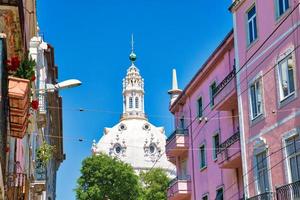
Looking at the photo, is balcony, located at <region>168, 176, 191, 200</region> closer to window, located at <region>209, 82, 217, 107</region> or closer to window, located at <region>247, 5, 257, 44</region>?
window, located at <region>209, 82, 217, 107</region>

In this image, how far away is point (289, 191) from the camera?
2230 centimetres

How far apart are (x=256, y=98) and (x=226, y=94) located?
295cm

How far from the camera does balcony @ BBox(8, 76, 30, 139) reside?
13.4 metres

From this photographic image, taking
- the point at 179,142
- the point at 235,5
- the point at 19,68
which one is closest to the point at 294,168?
the point at 235,5

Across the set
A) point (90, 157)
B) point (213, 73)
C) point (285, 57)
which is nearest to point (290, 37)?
point (285, 57)

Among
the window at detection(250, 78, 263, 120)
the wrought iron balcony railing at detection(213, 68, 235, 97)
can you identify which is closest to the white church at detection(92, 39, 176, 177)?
the wrought iron balcony railing at detection(213, 68, 235, 97)

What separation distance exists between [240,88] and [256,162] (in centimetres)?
330

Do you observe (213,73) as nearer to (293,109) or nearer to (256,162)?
(256,162)

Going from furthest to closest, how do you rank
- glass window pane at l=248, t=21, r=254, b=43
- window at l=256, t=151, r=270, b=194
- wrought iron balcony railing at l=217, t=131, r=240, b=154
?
wrought iron balcony railing at l=217, t=131, r=240, b=154 → glass window pane at l=248, t=21, r=254, b=43 → window at l=256, t=151, r=270, b=194

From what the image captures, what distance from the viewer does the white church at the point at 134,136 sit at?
529 ft

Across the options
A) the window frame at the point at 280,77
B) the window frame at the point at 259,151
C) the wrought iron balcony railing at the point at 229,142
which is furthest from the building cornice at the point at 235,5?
the window frame at the point at 259,151

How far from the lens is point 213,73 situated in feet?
108

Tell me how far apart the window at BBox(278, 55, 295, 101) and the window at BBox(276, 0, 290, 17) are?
176cm

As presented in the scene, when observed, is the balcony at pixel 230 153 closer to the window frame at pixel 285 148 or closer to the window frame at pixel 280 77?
the window frame at pixel 285 148
